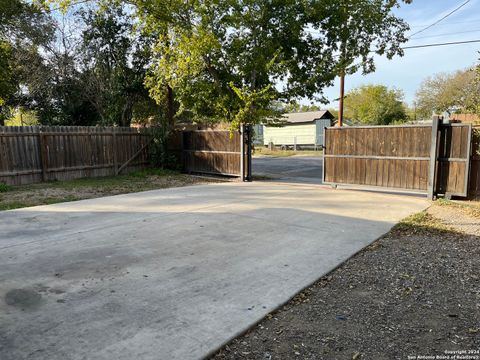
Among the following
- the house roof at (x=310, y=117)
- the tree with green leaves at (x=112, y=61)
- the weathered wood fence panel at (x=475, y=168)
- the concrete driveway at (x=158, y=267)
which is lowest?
the concrete driveway at (x=158, y=267)

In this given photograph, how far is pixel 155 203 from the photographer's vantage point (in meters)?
8.00

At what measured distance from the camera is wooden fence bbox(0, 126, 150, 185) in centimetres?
1082

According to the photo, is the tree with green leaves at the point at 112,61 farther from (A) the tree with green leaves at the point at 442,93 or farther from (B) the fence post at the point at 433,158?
(A) the tree with green leaves at the point at 442,93

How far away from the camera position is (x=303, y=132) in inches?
1423

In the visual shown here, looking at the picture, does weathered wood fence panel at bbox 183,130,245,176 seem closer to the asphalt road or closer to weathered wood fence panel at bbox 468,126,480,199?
the asphalt road

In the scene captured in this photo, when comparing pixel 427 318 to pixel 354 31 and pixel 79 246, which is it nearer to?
pixel 79 246

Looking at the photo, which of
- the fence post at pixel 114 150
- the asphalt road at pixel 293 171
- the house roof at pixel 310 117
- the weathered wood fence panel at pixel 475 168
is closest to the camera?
the weathered wood fence panel at pixel 475 168

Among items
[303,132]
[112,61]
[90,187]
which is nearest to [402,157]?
[90,187]

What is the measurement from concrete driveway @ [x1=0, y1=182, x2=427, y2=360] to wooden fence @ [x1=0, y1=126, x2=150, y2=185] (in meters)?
4.36

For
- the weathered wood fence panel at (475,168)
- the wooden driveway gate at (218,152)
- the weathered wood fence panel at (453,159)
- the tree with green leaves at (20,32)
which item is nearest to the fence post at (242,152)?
the wooden driveway gate at (218,152)

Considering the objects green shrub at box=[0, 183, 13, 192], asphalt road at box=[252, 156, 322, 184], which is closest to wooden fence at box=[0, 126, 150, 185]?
green shrub at box=[0, 183, 13, 192]

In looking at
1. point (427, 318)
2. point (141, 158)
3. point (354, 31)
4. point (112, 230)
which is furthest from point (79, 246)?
point (354, 31)

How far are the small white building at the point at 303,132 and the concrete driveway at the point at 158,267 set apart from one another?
90.6 feet

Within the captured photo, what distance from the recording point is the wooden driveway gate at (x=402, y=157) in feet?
26.8
